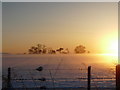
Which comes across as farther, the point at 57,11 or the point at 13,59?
the point at 13,59

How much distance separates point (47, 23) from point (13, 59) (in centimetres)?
573

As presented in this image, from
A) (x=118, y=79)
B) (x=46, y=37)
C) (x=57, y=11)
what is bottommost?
(x=118, y=79)

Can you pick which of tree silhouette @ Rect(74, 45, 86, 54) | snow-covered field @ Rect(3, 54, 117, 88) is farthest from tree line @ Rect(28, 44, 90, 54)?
snow-covered field @ Rect(3, 54, 117, 88)

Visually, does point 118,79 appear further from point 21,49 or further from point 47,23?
point 21,49

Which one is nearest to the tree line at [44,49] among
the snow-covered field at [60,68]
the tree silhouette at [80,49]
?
the tree silhouette at [80,49]

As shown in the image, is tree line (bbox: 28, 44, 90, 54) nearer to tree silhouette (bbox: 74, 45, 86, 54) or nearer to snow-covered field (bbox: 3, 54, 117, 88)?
tree silhouette (bbox: 74, 45, 86, 54)

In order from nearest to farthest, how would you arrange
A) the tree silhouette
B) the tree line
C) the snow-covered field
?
the snow-covered field, the tree line, the tree silhouette

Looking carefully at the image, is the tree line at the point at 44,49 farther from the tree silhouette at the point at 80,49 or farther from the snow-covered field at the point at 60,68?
the snow-covered field at the point at 60,68

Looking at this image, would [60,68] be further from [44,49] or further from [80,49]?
[44,49]

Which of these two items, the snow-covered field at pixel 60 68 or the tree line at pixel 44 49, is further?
the tree line at pixel 44 49

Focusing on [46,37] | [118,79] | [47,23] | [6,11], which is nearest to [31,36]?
[46,37]

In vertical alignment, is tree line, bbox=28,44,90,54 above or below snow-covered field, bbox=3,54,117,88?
above

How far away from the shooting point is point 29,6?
6.36 meters

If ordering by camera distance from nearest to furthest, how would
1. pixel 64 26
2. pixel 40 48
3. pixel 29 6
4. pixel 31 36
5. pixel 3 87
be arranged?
pixel 3 87 < pixel 29 6 < pixel 64 26 < pixel 40 48 < pixel 31 36
